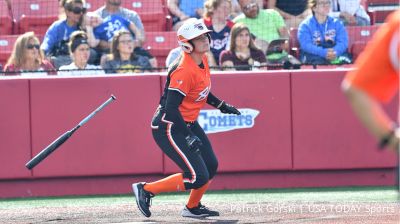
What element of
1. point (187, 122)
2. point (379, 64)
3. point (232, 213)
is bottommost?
point (232, 213)

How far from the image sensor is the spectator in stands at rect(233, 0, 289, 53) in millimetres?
11375

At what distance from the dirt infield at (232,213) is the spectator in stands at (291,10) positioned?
3.75m

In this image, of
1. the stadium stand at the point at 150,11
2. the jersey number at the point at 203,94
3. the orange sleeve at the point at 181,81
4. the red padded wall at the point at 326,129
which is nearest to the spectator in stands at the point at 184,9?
the stadium stand at the point at 150,11

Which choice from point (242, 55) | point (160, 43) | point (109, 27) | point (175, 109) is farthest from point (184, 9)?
point (175, 109)

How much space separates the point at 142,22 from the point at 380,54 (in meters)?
9.03

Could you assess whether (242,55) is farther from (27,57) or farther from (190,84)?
(190,84)

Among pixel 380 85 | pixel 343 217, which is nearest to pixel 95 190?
pixel 343 217

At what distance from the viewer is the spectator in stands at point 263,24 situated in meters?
11.4

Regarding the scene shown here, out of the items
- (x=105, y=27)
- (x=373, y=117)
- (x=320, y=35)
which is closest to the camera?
(x=373, y=117)

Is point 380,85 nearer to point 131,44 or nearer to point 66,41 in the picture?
point 131,44

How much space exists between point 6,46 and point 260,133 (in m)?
3.55

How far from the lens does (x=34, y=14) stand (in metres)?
12.3

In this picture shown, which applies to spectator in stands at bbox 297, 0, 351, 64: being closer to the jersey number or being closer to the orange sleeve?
the jersey number

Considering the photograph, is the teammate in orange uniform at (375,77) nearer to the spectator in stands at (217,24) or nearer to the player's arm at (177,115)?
the player's arm at (177,115)
